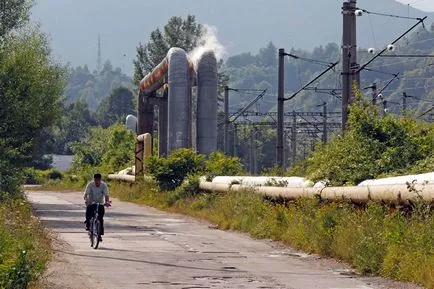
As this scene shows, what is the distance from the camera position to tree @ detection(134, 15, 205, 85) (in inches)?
4343

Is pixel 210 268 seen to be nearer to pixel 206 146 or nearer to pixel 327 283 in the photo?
pixel 327 283

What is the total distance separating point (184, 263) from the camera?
63.3 feet

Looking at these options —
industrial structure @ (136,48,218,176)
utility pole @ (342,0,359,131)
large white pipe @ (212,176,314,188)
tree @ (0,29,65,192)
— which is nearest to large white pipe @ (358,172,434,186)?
large white pipe @ (212,176,314,188)

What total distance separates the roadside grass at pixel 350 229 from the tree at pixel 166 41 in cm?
7826

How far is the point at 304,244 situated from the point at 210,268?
466 centimetres

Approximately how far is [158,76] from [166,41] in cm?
5753

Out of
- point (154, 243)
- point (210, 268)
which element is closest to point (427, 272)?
point (210, 268)

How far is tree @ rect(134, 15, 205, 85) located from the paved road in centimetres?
8122

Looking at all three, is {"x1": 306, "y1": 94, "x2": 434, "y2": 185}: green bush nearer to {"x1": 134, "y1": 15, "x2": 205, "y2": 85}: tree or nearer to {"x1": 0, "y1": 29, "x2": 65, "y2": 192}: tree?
{"x1": 0, "y1": 29, "x2": 65, "y2": 192}: tree

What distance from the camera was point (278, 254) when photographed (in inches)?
861

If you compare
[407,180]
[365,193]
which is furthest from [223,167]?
[407,180]

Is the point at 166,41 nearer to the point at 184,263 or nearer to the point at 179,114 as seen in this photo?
the point at 179,114

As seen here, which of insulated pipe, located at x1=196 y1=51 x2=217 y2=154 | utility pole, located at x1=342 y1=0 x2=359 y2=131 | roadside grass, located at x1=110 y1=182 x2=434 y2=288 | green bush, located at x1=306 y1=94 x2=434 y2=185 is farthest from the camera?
insulated pipe, located at x1=196 y1=51 x2=217 y2=154

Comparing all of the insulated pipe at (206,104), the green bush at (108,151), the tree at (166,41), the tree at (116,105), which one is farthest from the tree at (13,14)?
the tree at (116,105)
